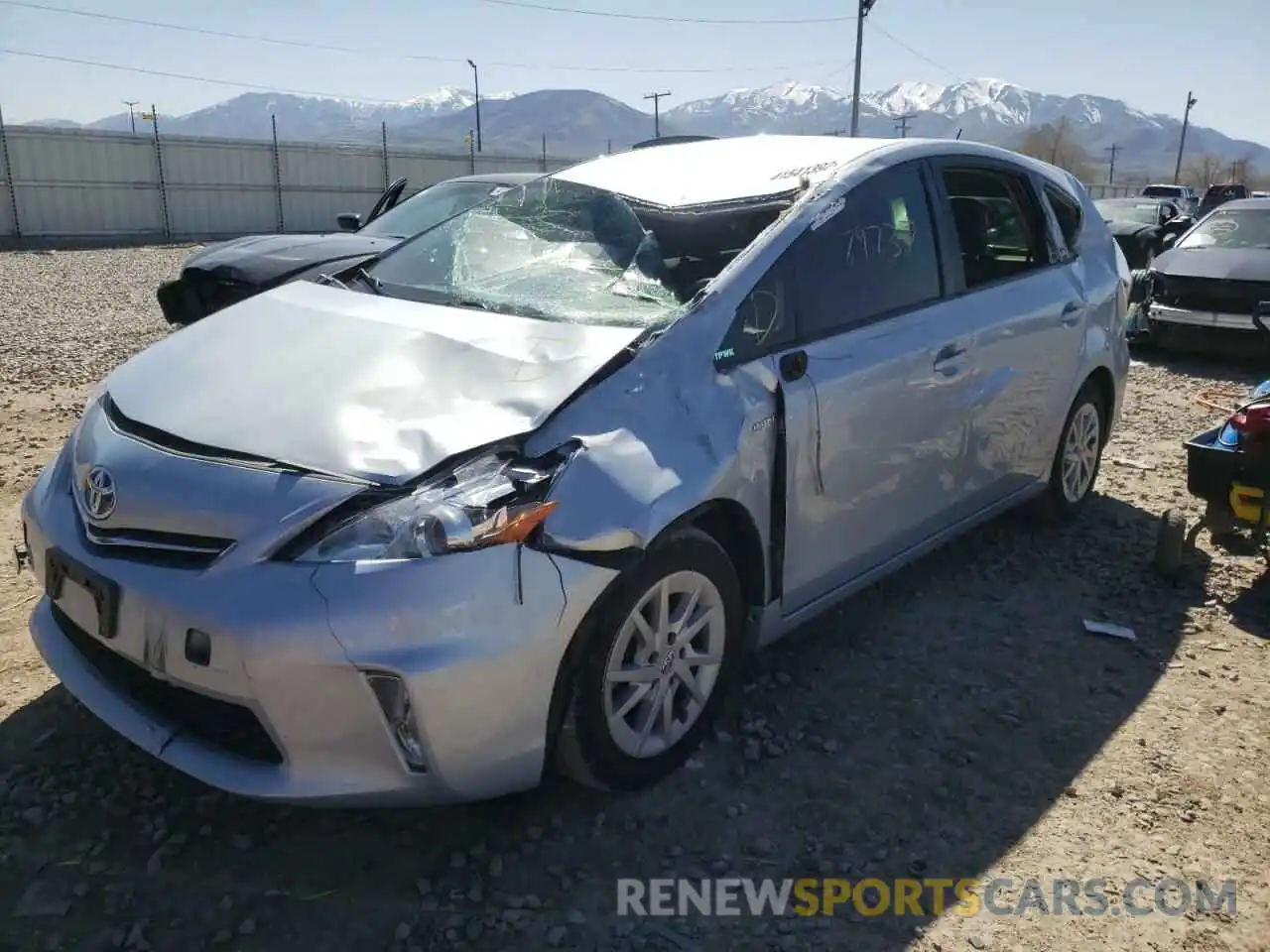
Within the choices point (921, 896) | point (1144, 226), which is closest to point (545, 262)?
point (921, 896)

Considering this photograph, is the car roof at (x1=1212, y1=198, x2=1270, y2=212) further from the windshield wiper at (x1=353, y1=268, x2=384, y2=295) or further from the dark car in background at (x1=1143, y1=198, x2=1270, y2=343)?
the windshield wiper at (x1=353, y1=268, x2=384, y2=295)

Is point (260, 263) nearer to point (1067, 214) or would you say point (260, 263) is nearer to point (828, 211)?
point (828, 211)

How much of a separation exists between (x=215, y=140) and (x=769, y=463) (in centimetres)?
2625

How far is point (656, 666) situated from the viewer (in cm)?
268

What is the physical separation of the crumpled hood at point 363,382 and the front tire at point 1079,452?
2773 millimetres

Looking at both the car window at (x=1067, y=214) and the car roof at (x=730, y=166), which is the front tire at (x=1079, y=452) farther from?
the car roof at (x=730, y=166)

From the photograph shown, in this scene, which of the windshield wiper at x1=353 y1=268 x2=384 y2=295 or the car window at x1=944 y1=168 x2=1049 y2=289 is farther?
the car window at x1=944 y1=168 x2=1049 y2=289

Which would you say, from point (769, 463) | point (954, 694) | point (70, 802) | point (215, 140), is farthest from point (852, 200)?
point (215, 140)

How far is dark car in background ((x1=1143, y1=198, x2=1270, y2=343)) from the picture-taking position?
344 inches

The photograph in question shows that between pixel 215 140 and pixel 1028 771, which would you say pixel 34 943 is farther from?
pixel 215 140

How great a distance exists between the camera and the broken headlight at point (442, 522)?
2213 millimetres

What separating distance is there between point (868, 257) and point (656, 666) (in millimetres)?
1613

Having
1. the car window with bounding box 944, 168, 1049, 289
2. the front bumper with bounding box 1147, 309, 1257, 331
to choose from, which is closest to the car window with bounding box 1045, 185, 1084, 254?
the car window with bounding box 944, 168, 1049, 289

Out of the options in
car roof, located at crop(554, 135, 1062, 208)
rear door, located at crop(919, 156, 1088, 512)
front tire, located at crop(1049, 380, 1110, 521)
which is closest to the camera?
car roof, located at crop(554, 135, 1062, 208)
